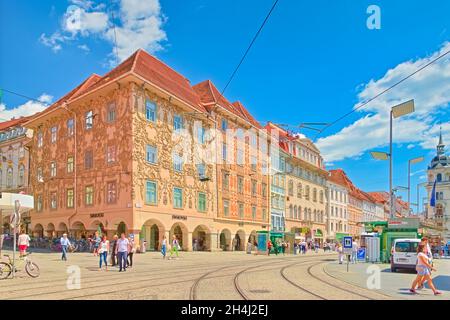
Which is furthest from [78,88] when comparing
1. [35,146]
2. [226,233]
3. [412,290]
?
[412,290]

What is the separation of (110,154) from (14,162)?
25.6 metres

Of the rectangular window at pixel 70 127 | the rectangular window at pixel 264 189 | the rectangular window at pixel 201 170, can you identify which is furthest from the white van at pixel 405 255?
the rectangular window at pixel 264 189

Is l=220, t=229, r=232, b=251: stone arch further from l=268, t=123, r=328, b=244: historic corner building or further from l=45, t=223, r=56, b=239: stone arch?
l=45, t=223, r=56, b=239: stone arch

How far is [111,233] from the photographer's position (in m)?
33.8

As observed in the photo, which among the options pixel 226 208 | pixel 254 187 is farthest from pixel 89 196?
pixel 254 187

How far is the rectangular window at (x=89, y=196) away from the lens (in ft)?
118

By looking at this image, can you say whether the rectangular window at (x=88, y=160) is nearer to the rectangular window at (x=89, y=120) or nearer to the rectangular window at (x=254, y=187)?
the rectangular window at (x=89, y=120)

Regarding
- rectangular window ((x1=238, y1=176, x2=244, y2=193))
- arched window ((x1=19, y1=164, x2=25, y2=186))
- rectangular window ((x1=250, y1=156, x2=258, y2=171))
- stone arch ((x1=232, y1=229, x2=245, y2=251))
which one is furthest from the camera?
arched window ((x1=19, y1=164, x2=25, y2=186))

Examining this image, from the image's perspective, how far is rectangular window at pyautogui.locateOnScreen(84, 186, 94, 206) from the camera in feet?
118

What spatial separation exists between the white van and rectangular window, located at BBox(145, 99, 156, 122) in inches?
872

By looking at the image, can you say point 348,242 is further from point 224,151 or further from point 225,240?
→ point 225,240

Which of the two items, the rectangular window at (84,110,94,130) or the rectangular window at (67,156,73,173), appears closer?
the rectangular window at (84,110,94,130)

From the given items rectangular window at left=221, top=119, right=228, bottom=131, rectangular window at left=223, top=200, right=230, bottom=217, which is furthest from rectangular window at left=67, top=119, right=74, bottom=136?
rectangular window at left=223, top=200, right=230, bottom=217
